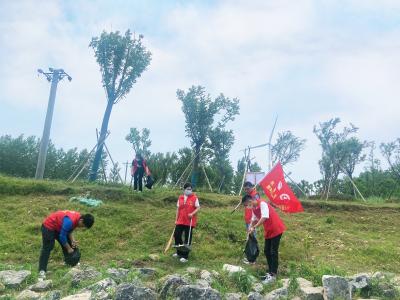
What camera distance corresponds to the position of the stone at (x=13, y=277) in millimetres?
6887

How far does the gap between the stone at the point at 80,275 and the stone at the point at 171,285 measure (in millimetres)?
1320

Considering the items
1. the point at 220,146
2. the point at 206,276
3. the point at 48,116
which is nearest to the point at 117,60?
the point at 48,116

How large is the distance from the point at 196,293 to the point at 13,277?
10.8ft

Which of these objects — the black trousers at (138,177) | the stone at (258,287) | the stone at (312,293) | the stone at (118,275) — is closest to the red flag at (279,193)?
the stone at (258,287)

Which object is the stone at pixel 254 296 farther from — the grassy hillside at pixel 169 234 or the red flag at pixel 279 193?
the red flag at pixel 279 193

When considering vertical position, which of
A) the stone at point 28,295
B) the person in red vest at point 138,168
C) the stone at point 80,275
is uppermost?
the person in red vest at point 138,168

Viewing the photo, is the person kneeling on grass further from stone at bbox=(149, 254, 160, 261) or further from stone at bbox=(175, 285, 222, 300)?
stone at bbox=(149, 254, 160, 261)

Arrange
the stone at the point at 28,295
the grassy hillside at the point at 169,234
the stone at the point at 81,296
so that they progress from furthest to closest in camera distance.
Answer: the grassy hillside at the point at 169,234
the stone at the point at 28,295
the stone at the point at 81,296

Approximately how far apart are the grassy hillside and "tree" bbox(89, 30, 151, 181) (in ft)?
22.5

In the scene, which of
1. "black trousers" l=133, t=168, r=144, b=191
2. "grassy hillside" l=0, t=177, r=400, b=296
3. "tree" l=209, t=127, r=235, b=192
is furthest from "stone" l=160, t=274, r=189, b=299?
"tree" l=209, t=127, r=235, b=192

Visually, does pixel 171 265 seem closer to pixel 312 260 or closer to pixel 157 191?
pixel 312 260

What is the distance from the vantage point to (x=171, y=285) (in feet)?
20.1

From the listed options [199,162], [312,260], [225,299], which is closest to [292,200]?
[312,260]

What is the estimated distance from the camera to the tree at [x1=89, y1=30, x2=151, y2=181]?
19.6 meters
